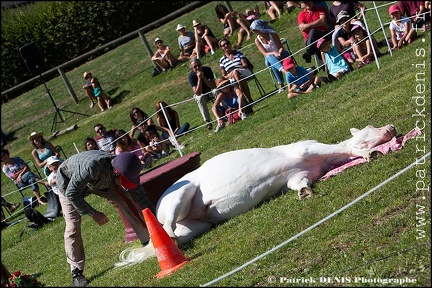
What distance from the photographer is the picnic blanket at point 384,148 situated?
873cm

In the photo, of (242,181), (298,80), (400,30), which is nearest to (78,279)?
(242,181)

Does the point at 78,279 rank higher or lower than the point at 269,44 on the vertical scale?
lower

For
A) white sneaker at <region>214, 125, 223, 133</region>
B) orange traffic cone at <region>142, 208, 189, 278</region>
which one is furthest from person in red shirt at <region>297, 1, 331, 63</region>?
orange traffic cone at <region>142, 208, 189, 278</region>

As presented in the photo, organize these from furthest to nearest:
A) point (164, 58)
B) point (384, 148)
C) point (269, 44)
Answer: point (164, 58) < point (269, 44) < point (384, 148)

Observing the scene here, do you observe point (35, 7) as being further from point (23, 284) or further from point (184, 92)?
point (23, 284)

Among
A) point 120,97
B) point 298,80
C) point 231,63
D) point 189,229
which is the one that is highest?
point 231,63

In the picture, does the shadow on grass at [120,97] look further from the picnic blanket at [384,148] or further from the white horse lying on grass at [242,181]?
the picnic blanket at [384,148]

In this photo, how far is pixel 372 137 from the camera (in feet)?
30.1

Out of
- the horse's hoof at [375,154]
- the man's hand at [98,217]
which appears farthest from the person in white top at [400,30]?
the man's hand at [98,217]

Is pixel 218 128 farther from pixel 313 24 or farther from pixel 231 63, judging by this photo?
pixel 313 24

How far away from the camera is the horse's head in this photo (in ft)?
29.7

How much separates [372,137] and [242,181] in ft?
5.16

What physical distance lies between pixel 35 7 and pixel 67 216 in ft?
96.9

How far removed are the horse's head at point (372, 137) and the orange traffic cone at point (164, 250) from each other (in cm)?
247
